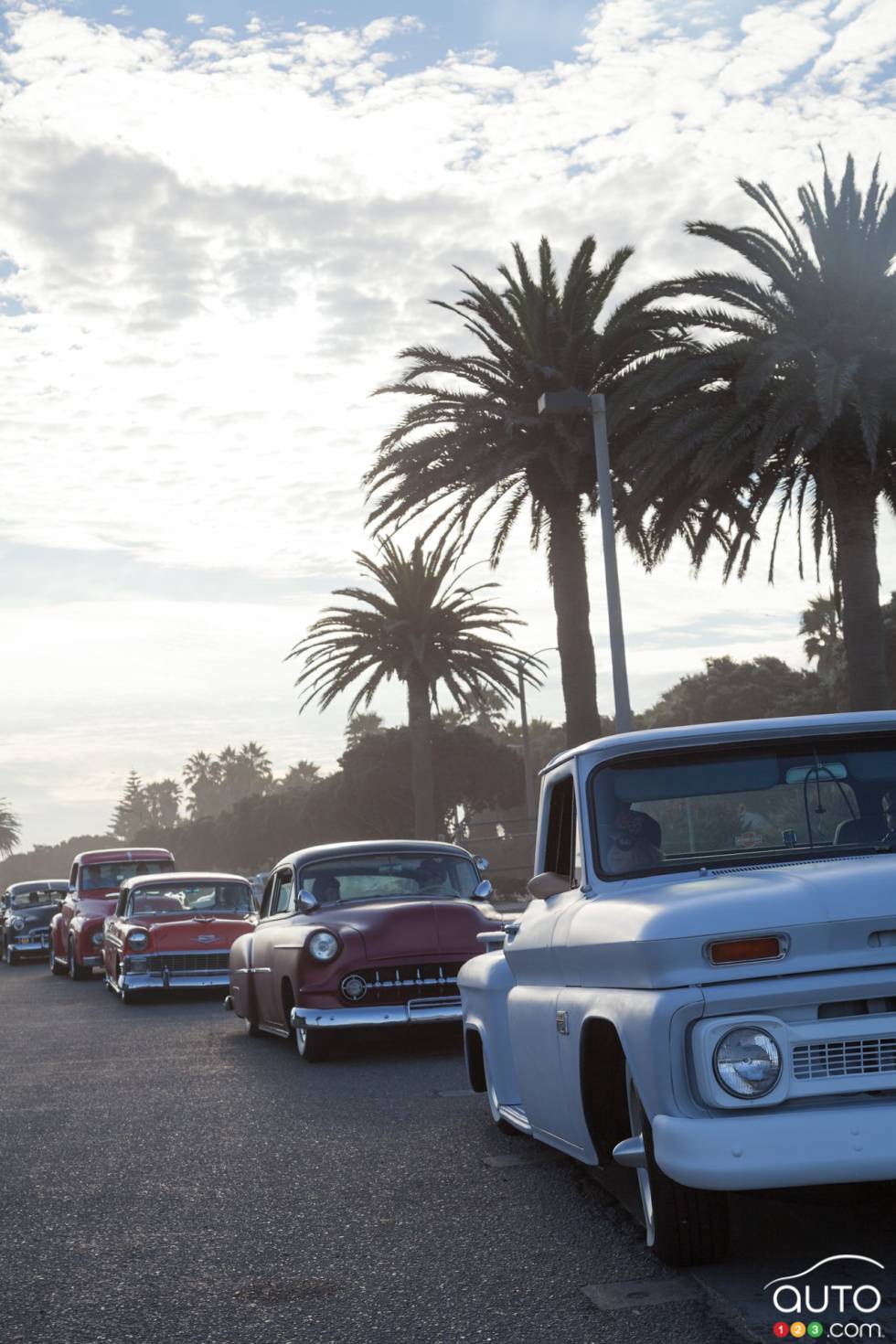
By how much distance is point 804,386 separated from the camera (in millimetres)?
21375

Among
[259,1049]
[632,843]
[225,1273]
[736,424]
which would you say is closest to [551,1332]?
[225,1273]

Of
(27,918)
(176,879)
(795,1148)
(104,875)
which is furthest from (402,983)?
(27,918)

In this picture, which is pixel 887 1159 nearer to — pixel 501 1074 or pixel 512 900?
pixel 501 1074

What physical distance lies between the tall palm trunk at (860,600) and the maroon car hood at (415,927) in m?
10.9

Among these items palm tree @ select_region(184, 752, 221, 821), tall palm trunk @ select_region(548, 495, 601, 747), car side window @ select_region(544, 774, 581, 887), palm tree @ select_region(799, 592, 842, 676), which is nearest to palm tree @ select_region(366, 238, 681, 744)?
tall palm trunk @ select_region(548, 495, 601, 747)

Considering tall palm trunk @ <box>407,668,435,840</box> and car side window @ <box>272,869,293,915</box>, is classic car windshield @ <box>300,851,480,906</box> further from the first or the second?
tall palm trunk @ <box>407,668,435,840</box>

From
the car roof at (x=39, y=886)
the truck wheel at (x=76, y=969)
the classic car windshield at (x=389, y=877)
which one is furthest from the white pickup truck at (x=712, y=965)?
the car roof at (x=39, y=886)

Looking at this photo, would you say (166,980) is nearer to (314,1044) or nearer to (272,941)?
(272,941)

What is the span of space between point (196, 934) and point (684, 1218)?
550 inches

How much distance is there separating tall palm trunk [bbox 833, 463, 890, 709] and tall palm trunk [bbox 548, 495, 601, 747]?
4.49m

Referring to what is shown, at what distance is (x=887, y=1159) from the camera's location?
4.36 metres

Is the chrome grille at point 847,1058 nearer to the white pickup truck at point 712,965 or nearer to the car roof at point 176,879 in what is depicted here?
the white pickup truck at point 712,965

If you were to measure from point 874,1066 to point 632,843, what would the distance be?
1640 mm

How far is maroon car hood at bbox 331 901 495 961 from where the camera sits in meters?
11.6
